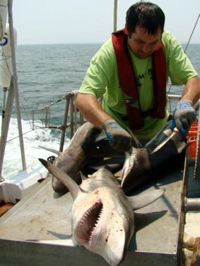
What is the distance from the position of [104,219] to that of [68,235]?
378 millimetres

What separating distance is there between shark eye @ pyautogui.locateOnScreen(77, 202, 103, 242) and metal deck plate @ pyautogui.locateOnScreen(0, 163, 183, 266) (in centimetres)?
9

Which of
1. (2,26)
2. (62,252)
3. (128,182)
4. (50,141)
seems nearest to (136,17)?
(128,182)

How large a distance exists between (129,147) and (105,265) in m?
1.09

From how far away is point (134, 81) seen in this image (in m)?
3.33

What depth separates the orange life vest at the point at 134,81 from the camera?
10.8 ft

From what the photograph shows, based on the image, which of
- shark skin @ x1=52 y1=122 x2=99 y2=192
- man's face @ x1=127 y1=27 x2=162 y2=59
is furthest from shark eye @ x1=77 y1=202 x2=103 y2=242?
man's face @ x1=127 y1=27 x2=162 y2=59

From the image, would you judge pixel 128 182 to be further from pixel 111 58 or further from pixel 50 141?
pixel 50 141

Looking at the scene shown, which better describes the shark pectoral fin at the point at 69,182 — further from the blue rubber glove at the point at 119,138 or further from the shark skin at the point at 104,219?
the blue rubber glove at the point at 119,138

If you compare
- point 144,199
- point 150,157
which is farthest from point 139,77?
point 144,199

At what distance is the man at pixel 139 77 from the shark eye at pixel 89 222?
3.31ft

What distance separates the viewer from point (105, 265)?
1.87 m

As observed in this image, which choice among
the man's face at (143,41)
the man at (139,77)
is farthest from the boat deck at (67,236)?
the man's face at (143,41)

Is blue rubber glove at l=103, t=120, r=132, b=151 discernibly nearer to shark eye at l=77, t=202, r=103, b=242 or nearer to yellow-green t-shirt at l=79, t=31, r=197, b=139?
yellow-green t-shirt at l=79, t=31, r=197, b=139

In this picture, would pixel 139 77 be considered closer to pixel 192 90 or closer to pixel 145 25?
pixel 192 90
